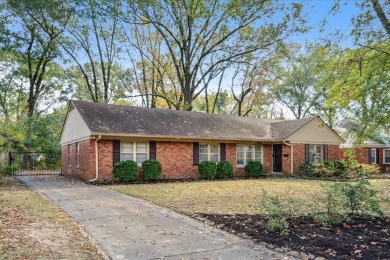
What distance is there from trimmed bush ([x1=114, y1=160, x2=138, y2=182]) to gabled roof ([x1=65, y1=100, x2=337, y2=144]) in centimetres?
145

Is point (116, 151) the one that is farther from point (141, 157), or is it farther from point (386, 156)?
point (386, 156)

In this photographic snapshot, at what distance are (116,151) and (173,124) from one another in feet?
13.6

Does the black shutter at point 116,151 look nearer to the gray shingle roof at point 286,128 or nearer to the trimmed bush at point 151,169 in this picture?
the trimmed bush at point 151,169

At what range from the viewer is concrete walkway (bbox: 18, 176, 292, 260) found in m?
4.74

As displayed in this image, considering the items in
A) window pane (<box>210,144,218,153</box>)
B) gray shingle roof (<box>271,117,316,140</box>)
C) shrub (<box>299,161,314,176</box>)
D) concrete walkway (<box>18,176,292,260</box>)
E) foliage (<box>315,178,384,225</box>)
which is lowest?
shrub (<box>299,161,314,176</box>)

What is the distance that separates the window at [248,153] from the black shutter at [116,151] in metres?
7.55

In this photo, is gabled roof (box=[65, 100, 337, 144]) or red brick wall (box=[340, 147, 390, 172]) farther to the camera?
red brick wall (box=[340, 147, 390, 172])

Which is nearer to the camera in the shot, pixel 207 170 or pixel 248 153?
pixel 207 170

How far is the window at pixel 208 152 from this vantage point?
60.7ft

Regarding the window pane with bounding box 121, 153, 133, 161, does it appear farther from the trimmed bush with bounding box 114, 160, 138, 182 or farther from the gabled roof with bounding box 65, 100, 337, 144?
the gabled roof with bounding box 65, 100, 337, 144

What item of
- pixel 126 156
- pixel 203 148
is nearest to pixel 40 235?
pixel 126 156

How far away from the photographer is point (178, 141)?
57.4 feet

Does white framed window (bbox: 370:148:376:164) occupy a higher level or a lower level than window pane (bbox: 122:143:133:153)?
lower

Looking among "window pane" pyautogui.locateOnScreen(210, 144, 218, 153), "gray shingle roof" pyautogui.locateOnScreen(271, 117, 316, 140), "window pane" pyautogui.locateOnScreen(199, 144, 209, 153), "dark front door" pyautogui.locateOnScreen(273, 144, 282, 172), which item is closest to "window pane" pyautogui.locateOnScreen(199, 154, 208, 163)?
"window pane" pyautogui.locateOnScreen(199, 144, 209, 153)
